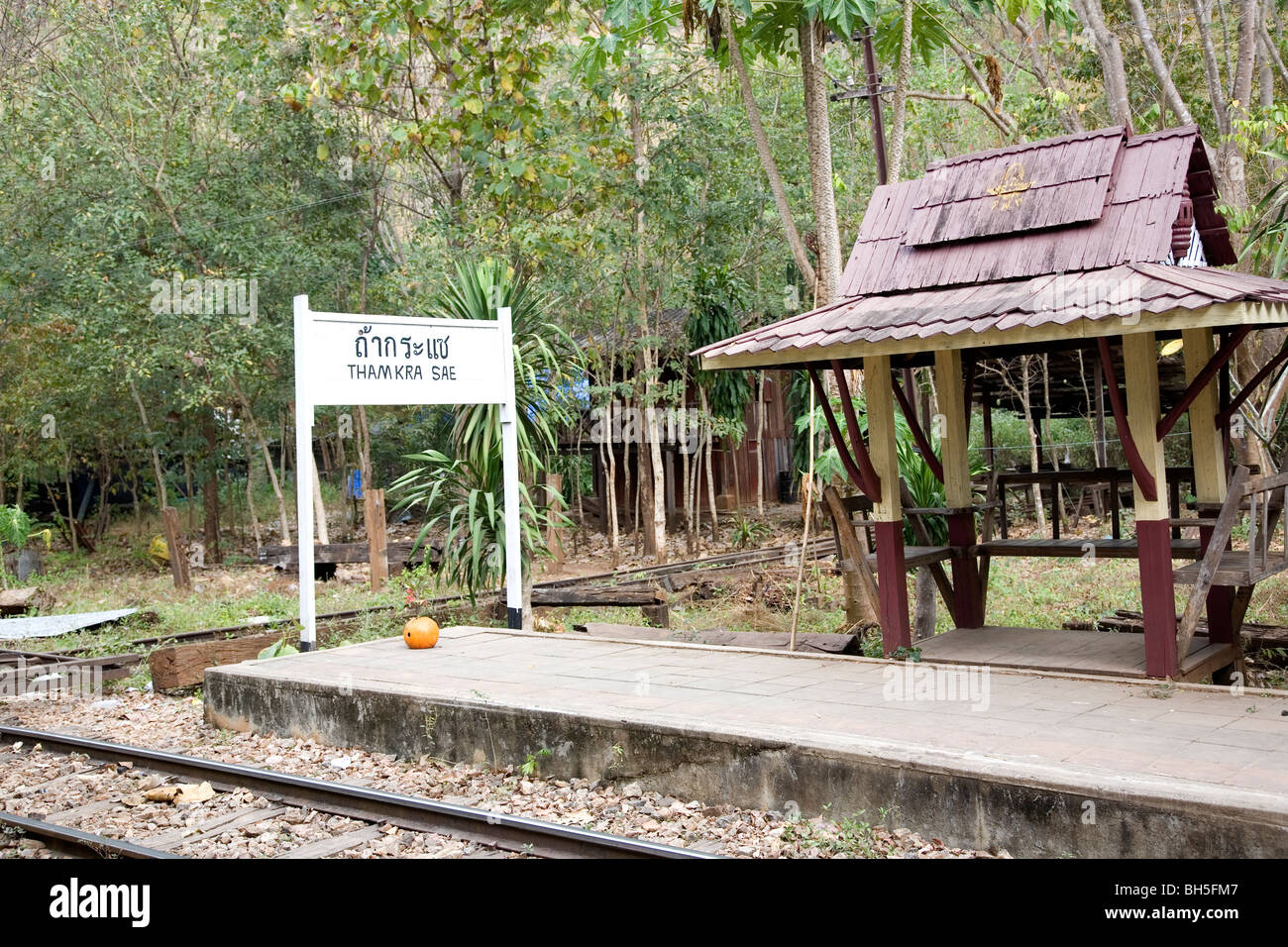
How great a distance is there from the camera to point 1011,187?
27.9ft

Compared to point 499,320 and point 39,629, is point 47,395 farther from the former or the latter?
point 499,320

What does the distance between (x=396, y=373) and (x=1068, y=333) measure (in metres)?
5.49

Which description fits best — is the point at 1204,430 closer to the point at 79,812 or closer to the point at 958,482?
the point at 958,482

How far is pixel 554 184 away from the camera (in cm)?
1499

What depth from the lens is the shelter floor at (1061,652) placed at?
7.52m

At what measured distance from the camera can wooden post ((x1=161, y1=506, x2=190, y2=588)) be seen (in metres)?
18.9

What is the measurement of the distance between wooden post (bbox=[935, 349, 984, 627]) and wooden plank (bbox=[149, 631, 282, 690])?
6.26 meters

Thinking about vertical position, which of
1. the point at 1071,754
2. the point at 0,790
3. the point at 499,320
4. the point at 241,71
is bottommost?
the point at 0,790

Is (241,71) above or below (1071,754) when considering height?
above

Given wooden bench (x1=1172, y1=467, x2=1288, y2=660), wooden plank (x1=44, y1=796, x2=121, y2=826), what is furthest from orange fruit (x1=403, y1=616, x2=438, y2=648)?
wooden bench (x1=1172, y1=467, x2=1288, y2=660)

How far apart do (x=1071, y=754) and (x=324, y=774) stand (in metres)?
4.50

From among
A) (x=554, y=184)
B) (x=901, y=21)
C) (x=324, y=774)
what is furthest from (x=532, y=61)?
(x=324, y=774)

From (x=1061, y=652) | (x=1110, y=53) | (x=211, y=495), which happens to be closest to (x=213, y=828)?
(x=1061, y=652)

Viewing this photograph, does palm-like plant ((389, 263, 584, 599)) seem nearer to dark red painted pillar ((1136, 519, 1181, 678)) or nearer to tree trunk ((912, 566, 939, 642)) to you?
tree trunk ((912, 566, 939, 642))
